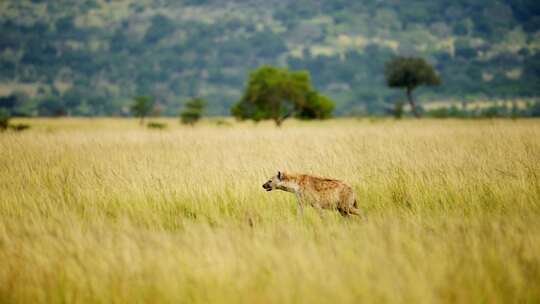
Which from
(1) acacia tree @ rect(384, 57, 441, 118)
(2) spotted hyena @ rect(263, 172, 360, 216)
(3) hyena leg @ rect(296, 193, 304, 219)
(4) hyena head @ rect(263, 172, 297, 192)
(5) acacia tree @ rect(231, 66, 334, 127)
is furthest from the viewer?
(1) acacia tree @ rect(384, 57, 441, 118)

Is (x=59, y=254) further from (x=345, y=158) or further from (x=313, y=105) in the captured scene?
(x=313, y=105)

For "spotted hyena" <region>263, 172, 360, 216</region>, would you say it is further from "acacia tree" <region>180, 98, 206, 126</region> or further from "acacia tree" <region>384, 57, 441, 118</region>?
"acacia tree" <region>384, 57, 441, 118</region>

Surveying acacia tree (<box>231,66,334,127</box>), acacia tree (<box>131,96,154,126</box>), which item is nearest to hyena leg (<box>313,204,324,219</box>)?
acacia tree (<box>231,66,334,127</box>)

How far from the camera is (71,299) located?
416 cm

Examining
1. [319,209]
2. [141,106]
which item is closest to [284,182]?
[319,209]

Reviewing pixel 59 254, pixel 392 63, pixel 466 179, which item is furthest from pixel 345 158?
pixel 392 63

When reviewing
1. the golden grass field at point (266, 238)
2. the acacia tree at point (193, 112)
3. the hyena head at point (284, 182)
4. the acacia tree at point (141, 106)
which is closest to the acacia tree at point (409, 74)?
the acacia tree at point (193, 112)

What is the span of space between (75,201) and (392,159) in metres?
6.41

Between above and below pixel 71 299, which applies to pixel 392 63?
above

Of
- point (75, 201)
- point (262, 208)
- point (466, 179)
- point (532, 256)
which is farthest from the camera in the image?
point (466, 179)

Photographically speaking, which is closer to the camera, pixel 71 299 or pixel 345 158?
pixel 71 299

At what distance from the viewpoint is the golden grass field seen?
4.12m

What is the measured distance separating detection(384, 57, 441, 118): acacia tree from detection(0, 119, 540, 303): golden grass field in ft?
232

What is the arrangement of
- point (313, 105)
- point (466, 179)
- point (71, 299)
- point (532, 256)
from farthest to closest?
point (313, 105) → point (466, 179) → point (532, 256) → point (71, 299)
